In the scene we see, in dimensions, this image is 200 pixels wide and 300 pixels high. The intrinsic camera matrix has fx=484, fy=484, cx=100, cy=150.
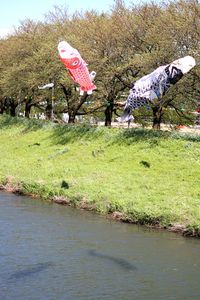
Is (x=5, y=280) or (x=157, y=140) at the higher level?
(x=157, y=140)

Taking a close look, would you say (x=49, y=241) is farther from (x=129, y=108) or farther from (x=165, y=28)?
(x=165, y=28)

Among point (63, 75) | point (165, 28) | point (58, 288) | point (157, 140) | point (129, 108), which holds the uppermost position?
point (165, 28)

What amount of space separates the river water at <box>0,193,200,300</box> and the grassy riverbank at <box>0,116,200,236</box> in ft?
2.75

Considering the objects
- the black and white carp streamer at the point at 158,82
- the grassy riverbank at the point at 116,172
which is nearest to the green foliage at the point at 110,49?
the black and white carp streamer at the point at 158,82

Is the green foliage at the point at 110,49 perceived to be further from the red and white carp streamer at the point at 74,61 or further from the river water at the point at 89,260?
the river water at the point at 89,260

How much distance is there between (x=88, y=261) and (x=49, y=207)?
582 centimetres

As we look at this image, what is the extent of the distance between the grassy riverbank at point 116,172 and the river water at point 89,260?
837mm

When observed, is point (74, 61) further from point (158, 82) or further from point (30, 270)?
point (30, 270)

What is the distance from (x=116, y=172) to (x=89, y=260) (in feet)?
29.6

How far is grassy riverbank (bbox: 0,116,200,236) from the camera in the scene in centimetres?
1558

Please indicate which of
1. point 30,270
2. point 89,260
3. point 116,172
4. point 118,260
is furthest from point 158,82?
point 30,270

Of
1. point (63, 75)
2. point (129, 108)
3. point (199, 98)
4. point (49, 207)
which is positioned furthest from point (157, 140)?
point (63, 75)

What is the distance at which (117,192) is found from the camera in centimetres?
1736

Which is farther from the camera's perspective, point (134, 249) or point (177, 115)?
point (177, 115)
